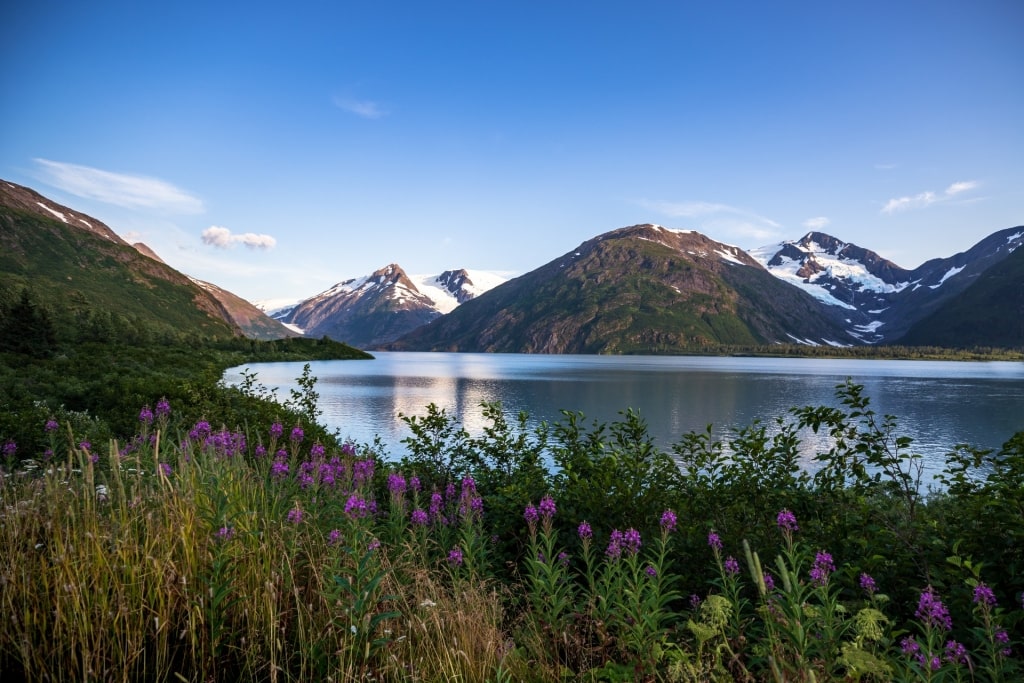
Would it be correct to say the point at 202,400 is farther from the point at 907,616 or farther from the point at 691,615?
the point at 907,616

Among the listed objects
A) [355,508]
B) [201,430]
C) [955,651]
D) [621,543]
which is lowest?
[955,651]

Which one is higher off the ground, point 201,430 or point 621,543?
point 201,430

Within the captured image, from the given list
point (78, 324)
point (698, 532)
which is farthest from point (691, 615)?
point (78, 324)

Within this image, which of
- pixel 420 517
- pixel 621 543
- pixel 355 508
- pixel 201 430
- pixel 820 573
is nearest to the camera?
pixel 820 573

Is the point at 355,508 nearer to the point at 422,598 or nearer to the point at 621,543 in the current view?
the point at 422,598

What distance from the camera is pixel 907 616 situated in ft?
18.7

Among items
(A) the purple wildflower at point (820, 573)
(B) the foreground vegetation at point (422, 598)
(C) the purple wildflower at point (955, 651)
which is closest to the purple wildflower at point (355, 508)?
(B) the foreground vegetation at point (422, 598)

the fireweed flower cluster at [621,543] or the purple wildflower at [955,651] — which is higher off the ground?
the fireweed flower cluster at [621,543]

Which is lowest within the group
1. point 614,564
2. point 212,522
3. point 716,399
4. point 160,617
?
point 716,399

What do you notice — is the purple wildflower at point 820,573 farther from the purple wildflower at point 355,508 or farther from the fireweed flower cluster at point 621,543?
the purple wildflower at point 355,508

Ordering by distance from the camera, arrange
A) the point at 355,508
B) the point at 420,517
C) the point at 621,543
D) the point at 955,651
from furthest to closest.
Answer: the point at 420,517 < the point at 355,508 < the point at 621,543 < the point at 955,651

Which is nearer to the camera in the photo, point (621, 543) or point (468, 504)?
point (621, 543)

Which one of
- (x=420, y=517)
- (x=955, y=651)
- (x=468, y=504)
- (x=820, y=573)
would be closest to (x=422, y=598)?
(x=468, y=504)

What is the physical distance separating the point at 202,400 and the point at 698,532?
722 inches
